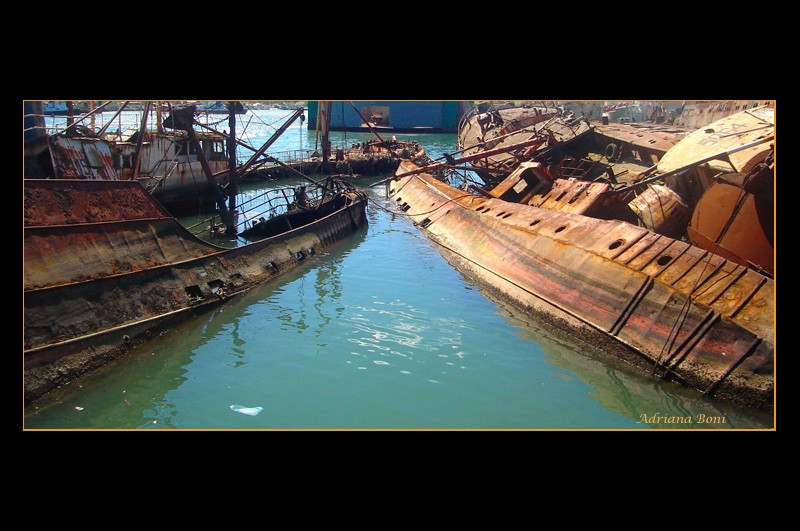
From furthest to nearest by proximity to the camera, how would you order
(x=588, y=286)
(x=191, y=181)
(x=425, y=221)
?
1. (x=191, y=181)
2. (x=425, y=221)
3. (x=588, y=286)

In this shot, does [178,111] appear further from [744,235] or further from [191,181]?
[744,235]

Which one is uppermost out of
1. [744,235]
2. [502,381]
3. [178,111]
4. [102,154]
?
[178,111]

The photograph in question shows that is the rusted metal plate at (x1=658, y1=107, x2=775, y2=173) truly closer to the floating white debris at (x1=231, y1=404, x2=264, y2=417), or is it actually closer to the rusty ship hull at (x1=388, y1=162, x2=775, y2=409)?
the rusty ship hull at (x1=388, y1=162, x2=775, y2=409)

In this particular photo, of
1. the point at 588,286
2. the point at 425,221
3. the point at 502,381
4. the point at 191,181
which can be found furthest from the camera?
the point at 191,181

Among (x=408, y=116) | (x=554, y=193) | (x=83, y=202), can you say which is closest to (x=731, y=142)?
(x=554, y=193)

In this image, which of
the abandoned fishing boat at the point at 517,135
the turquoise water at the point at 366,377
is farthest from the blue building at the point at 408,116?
the turquoise water at the point at 366,377
